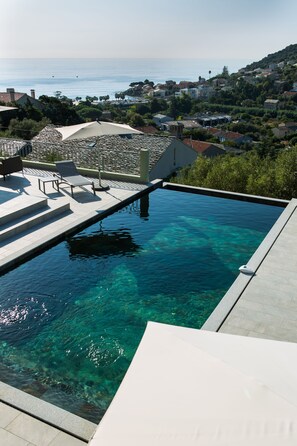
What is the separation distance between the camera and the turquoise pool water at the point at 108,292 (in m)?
5.70

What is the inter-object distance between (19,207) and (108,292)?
442cm

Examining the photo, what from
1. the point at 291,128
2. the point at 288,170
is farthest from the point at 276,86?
the point at 288,170

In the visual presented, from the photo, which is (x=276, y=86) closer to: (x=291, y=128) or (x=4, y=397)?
(x=291, y=128)

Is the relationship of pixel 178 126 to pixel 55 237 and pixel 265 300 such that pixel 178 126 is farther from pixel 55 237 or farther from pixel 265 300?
pixel 265 300

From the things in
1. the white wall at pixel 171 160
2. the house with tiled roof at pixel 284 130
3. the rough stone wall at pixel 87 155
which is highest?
the rough stone wall at pixel 87 155

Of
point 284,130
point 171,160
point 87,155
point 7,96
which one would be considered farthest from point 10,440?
point 284,130

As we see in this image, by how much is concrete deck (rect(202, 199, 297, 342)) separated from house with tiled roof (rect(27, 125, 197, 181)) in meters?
7.86

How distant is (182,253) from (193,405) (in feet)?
22.2

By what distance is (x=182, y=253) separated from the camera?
945 centimetres

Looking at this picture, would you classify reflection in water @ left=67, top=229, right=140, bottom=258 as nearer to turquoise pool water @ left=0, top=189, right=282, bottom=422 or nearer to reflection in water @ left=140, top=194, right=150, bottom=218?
turquoise pool water @ left=0, top=189, right=282, bottom=422

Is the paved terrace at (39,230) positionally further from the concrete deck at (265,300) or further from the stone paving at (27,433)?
the concrete deck at (265,300)

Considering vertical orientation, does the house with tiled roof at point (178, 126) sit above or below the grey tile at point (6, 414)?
below

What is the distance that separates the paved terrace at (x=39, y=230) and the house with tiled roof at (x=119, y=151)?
1897 millimetres

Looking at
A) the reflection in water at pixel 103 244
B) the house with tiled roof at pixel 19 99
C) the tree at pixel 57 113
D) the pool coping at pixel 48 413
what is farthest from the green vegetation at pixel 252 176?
the house with tiled roof at pixel 19 99
